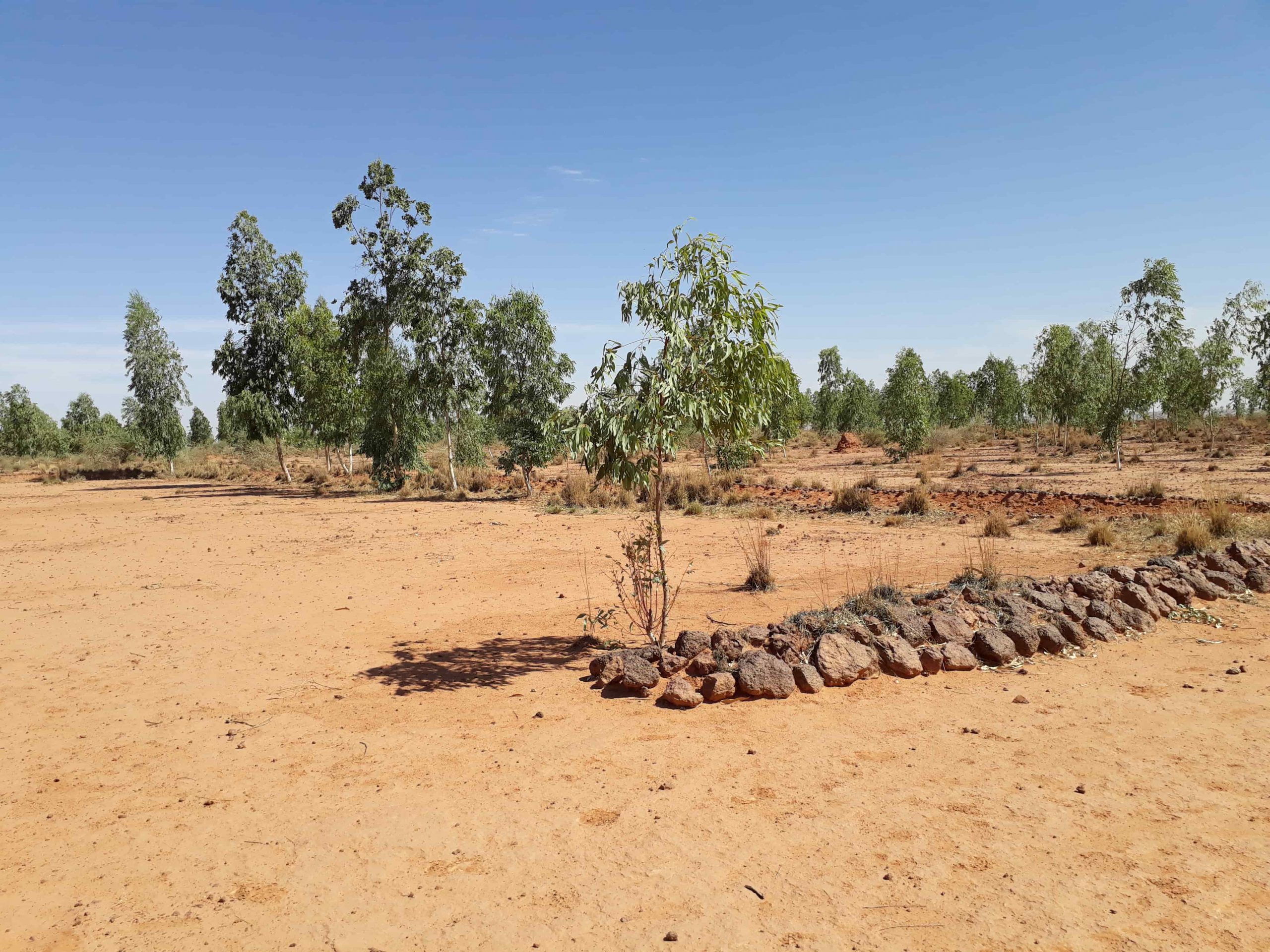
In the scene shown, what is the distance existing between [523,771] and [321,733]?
2032 mm

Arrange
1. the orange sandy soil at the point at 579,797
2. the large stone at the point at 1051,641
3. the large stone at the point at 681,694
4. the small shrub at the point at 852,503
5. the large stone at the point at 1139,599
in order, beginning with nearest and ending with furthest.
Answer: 1. the orange sandy soil at the point at 579,797
2. the large stone at the point at 681,694
3. the large stone at the point at 1051,641
4. the large stone at the point at 1139,599
5. the small shrub at the point at 852,503

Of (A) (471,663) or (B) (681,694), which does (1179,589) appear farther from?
(A) (471,663)

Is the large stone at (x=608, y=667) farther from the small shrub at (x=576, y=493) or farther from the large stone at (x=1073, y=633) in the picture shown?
the small shrub at (x=576, y=493)

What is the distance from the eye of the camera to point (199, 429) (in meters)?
83.2

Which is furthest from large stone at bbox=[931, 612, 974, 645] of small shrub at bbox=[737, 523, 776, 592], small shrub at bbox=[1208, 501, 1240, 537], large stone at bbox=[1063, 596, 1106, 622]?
small shrub at bbox=[1208, 501, 1240, 537]

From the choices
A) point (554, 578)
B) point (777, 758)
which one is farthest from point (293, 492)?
point (777, 758)

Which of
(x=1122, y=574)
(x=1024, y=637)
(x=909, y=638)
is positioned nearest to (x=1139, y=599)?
(x=1122, y=574)

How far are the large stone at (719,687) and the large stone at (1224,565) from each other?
7.82 metres

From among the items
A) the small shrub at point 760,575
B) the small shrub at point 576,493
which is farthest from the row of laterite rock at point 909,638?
the small shrub at point 576,493

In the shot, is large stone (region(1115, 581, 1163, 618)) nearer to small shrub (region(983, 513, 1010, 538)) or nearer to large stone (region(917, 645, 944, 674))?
large stone (region(917, 645, 944, 674))

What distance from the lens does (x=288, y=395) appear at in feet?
113

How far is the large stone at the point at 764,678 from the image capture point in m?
6.80

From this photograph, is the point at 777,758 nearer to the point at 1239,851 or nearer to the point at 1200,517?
the point at 1239,851

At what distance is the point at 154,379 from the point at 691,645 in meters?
47.5
